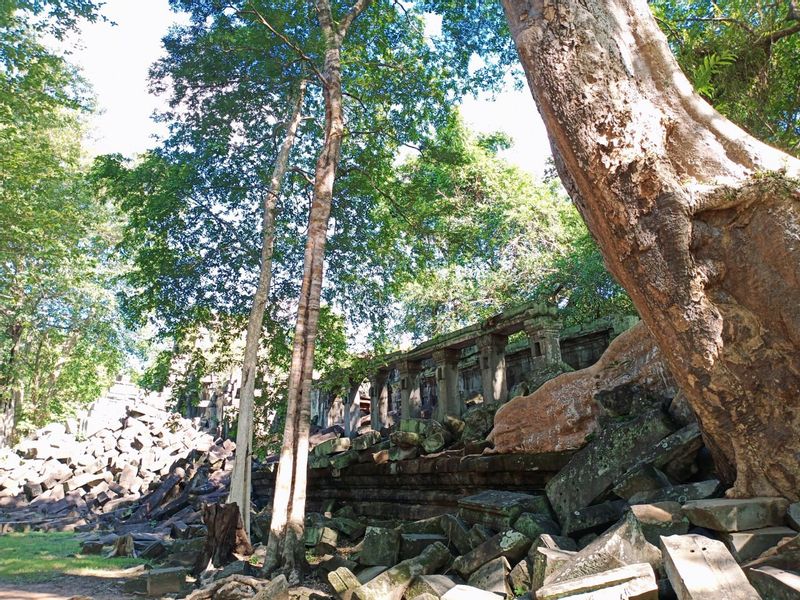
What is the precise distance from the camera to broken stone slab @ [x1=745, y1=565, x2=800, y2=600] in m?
2.06

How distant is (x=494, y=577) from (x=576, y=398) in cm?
Result: 243

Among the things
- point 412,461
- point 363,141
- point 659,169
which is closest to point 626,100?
point 659,169

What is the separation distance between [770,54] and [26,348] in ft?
82.6

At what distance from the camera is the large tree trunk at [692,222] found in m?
2.88

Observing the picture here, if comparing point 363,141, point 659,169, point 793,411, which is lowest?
point 793,411

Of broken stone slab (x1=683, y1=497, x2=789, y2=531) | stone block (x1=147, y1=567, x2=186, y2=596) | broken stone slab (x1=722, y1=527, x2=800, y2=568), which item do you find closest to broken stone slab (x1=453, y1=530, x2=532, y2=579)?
broken stone slab (x1=683, y1=497, x2=789, y2=531)

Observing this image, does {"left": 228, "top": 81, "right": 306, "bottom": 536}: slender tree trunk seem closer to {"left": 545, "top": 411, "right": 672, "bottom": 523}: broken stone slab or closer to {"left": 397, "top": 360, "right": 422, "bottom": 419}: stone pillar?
{"left": 397, "top": 360, "right": 422, "bottom": 419}: stone pillar

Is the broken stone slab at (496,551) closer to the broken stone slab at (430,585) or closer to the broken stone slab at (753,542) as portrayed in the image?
the broken stone slab at (430,585)

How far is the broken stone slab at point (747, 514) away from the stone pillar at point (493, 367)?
16.8 feet

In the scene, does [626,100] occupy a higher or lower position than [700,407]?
higher

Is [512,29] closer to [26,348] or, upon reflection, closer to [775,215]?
[775,215]

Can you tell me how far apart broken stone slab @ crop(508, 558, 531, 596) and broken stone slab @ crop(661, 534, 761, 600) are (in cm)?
105

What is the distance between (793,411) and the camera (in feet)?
9.37

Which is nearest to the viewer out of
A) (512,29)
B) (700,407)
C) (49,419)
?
(700,407)
